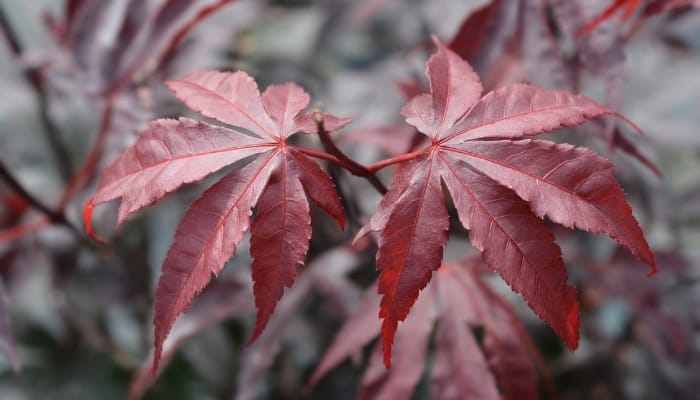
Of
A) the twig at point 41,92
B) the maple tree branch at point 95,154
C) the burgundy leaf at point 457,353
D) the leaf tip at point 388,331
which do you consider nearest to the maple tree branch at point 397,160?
the leaf tip at point 388,331

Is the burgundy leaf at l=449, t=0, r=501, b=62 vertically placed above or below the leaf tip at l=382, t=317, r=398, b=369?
above

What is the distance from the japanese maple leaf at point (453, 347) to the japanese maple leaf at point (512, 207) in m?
0.19

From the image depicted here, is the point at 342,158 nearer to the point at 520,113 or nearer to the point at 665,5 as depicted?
the point at 520,113

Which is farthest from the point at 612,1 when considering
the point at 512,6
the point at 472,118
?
the point at 472,118

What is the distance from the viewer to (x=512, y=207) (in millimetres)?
440

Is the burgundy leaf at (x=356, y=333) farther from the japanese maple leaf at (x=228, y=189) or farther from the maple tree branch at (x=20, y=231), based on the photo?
the maple tree branch at (x=20, y=231)

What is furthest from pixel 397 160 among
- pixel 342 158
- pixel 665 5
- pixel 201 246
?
pixel 665 5

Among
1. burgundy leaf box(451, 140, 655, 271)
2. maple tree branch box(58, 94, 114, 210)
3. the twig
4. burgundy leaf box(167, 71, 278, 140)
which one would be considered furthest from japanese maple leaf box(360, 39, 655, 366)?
the twig

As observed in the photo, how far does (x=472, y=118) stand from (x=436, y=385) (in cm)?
28

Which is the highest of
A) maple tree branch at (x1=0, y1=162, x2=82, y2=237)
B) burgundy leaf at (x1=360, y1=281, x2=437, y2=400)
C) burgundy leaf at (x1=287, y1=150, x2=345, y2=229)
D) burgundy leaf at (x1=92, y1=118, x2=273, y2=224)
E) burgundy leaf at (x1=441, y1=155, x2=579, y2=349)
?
burgundy leaf at (x1=92, y1=118, x2=273, y2=224)

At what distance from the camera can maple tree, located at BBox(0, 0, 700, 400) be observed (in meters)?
0.44

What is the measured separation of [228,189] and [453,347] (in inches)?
11.7

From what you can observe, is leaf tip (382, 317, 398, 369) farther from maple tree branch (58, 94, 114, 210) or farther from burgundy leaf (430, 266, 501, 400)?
maple tree branch (58, 94, 114, 210)

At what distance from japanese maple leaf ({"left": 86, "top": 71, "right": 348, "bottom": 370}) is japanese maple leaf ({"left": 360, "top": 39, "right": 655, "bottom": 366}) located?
0.05 m
